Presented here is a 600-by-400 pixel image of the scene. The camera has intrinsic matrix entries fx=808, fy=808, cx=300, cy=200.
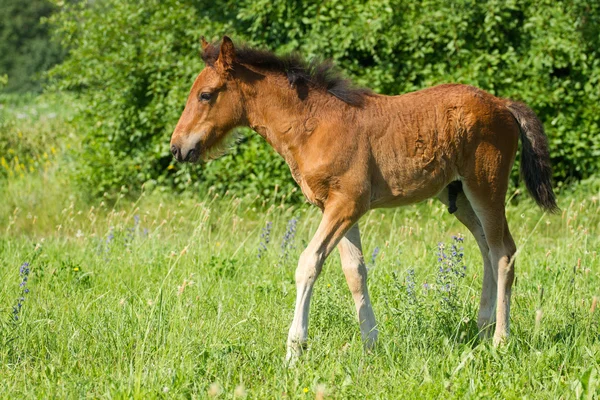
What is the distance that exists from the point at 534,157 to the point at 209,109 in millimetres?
2066

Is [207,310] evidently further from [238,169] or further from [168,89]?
[168,89]

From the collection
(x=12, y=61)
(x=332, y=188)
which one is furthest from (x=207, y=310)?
(x=12, y=61)

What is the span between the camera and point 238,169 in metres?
9.37

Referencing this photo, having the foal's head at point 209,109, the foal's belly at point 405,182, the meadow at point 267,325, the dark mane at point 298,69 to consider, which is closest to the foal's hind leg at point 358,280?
the meadow at point 267,325

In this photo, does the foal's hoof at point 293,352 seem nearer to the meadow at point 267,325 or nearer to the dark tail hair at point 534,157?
the meadow at point 267,325

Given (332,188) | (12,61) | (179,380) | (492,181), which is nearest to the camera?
(179,380)

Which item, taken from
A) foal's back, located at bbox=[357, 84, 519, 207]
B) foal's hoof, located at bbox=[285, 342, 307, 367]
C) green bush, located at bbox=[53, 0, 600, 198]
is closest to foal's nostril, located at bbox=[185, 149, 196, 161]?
foal's back, located at bbox=[357, 84, 519, 207]

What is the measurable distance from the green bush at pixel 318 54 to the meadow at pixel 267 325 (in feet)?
6.96

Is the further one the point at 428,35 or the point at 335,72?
the point at 428,35

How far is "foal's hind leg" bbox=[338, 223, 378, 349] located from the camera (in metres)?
4.68

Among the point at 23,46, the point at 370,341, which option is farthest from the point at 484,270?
the point at 23,46

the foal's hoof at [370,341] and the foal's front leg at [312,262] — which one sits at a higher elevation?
the foal's front leg at [312,262]

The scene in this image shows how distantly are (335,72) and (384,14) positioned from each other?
4244 millimetres

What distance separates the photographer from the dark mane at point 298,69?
4746 mm
